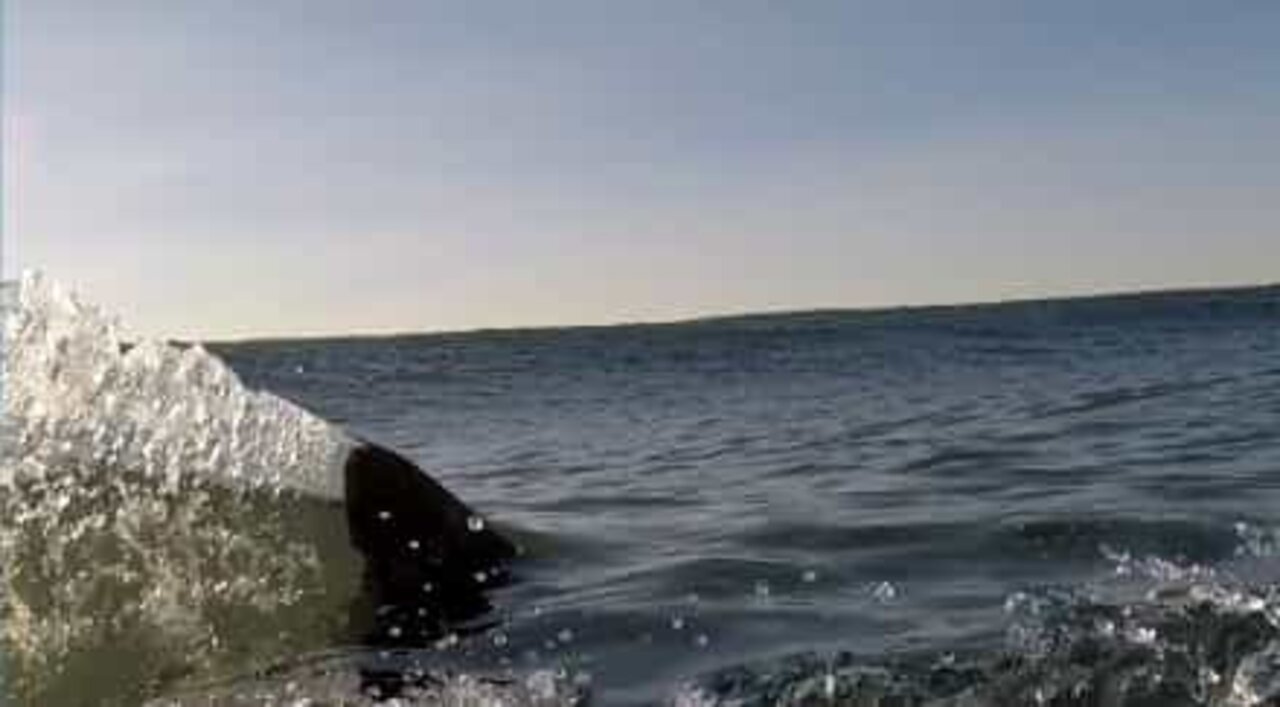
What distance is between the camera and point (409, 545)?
25.1 ft

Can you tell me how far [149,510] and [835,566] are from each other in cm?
330

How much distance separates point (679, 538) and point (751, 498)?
5.96ft

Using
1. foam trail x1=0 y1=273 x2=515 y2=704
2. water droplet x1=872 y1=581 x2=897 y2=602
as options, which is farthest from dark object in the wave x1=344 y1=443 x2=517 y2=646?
water droplet x1=872 y1=581 x2=897 y2=602

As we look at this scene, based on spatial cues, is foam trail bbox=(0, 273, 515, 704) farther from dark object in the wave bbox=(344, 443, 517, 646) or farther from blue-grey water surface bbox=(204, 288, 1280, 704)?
blue-grey water surface bbox=(204, 288, 1280, 704)

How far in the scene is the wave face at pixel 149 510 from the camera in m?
6.70

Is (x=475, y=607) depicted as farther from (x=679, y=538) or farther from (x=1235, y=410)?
(x=1235, y=410)

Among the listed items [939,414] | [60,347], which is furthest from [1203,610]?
[939,414]

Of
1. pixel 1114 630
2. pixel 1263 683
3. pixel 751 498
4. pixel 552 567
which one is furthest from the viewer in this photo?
pixel 751 498

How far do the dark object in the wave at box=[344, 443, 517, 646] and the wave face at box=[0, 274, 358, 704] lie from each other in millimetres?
115

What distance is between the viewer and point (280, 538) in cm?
742

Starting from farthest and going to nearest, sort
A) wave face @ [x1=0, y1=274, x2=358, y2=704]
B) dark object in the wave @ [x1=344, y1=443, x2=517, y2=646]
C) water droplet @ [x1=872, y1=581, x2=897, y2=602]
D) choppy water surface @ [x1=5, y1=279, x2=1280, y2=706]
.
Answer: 1. dark object in the wave @ [x1=344, y1=443, x2=517, y2=646]
2. water droplet @ [x1=872, y1=581, x2=897, y2=602]
3. wave face @ [x1=0, y1=274, x2=358, y2=704]
4. choppy water surface @ [x1=5, y1=279, x2=1280, y2=706]

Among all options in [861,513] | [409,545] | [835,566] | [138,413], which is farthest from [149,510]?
[861,513]

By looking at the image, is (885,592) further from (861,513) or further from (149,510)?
(149,510)

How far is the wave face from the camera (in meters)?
6.70
